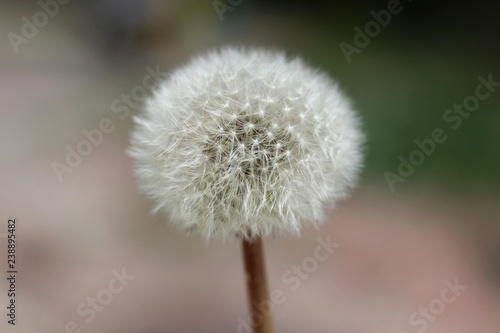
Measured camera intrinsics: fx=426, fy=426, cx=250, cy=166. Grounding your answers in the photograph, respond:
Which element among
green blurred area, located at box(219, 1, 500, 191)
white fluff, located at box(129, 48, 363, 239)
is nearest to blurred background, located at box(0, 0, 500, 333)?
green blurred area, located at box(219, 1, 500, 191)

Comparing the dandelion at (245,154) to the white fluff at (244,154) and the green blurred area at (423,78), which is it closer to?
the white fluff at (244,154)

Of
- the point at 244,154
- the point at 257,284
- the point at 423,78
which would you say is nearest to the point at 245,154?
the point at 244,154

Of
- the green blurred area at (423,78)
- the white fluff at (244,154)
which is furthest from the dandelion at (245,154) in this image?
the green blurred area at (423,78)

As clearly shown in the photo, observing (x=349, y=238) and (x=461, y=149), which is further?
(x=461, y=149)

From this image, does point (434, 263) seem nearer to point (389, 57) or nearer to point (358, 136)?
point (358, 136)

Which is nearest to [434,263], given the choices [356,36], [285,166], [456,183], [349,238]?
[349,238]

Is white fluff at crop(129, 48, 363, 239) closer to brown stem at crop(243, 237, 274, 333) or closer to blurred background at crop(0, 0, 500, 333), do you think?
brown stem at crop(243, 237, 274, 333)
